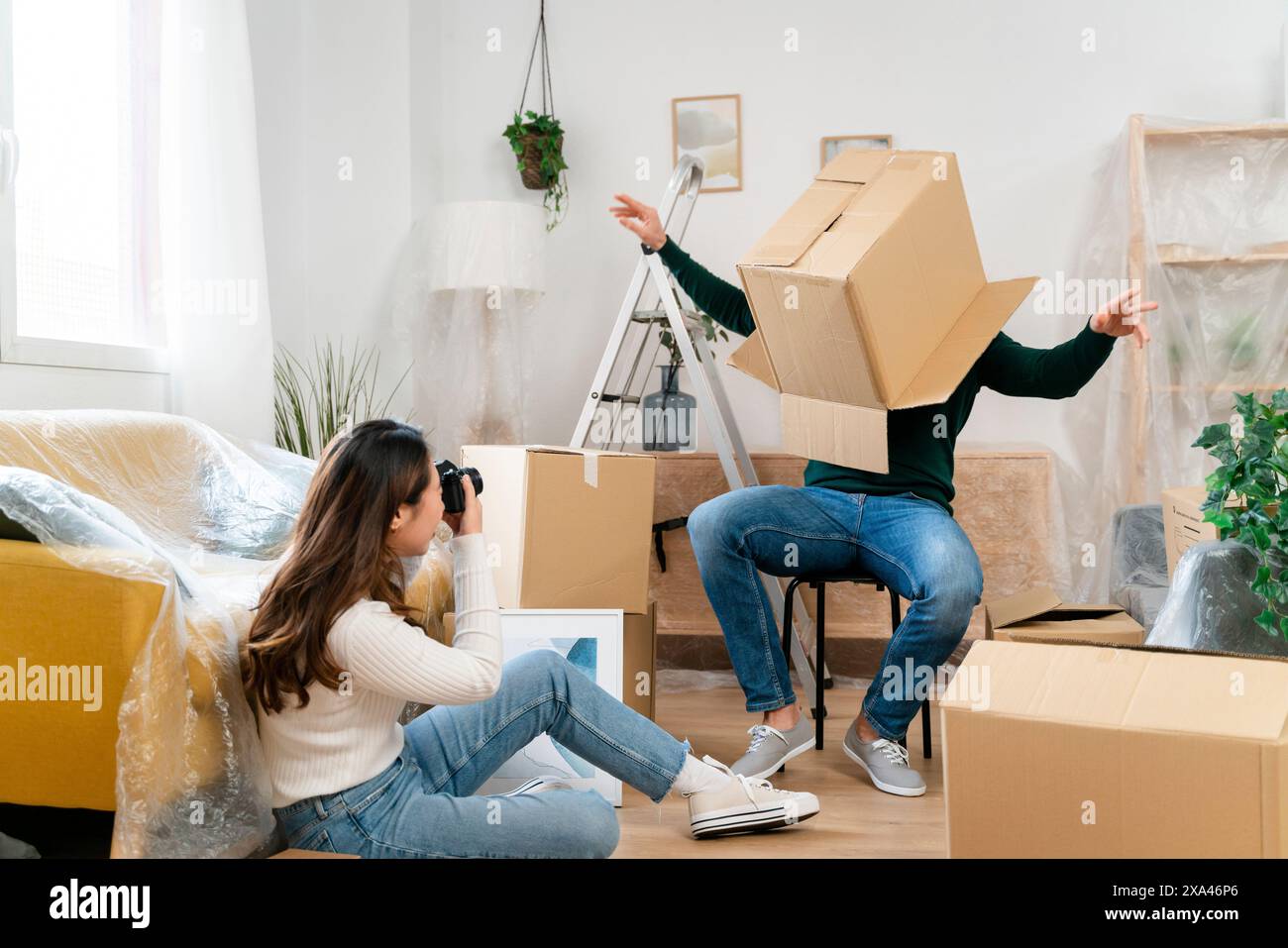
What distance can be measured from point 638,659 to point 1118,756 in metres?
1.15

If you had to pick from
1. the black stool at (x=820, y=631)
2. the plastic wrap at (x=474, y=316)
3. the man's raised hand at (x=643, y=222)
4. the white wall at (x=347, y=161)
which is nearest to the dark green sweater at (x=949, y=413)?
the black stool at (x=820, y=631)

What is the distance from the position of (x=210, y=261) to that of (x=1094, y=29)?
241cm

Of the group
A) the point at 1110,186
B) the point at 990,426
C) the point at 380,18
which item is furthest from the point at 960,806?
the point at 380,18

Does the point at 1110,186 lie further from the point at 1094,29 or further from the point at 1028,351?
the point at 1028,351

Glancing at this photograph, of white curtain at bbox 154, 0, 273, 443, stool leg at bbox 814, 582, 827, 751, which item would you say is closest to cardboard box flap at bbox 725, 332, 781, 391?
stool leg at bbox 814, 582, 827, 751

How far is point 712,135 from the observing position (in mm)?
3229

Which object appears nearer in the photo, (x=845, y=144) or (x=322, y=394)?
(x=845, y=144)

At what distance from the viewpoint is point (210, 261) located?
2.62 meters

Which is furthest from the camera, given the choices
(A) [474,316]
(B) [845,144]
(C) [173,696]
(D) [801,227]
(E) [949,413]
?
(B) [845,144]

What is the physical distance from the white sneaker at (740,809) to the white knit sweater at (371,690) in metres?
0.45

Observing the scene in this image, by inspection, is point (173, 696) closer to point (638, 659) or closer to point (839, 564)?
point (638, 659)

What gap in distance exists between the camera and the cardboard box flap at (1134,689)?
1.12 meters

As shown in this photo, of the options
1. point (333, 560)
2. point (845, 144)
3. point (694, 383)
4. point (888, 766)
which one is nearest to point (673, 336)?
point (694, 383)

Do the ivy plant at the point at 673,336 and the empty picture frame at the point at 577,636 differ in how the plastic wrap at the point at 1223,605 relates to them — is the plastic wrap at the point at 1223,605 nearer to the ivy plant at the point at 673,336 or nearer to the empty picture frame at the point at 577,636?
the empty picture frame at the point at 577,636
